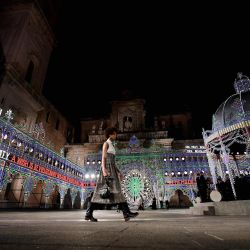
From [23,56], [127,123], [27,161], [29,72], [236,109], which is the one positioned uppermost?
[23,56]

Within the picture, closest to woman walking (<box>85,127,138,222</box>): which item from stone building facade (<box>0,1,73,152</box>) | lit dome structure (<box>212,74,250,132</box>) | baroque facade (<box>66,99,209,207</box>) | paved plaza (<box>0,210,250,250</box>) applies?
paved plaza (<box>0,210,250,250</box>)

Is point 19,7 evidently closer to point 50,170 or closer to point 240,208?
point 50,170

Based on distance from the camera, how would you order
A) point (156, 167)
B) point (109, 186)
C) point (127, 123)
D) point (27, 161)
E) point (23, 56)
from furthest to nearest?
point (127, 123) → point (156, 167) → point (23, 56) → point (27, 161) → point (109, 186)

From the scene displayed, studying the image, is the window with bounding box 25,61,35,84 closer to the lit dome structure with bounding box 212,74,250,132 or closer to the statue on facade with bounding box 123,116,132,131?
the statue on facade with bounding box 123,116,132,131

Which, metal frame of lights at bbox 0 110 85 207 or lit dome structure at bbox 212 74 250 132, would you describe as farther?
metal frame of lights at bbox 0 110 85 207

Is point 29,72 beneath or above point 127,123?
above

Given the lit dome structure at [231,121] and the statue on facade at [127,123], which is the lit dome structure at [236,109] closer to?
the lit dome structure at [231,121]

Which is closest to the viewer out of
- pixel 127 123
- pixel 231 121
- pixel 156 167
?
pixel 231 121

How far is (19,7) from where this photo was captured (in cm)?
2012

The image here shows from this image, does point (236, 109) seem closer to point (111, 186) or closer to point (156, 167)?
point (111, 186)


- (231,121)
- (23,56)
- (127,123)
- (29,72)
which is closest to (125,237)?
(231,121)

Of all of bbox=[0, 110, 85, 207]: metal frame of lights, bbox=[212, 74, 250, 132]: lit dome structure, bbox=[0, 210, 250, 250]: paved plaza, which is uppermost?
bbox=[212, 74, 250, 132]: lit dome structure

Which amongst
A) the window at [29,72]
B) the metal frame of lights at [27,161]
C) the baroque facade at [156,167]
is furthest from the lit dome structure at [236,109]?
the window at [29,72]

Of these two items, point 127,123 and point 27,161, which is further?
point 127,123
